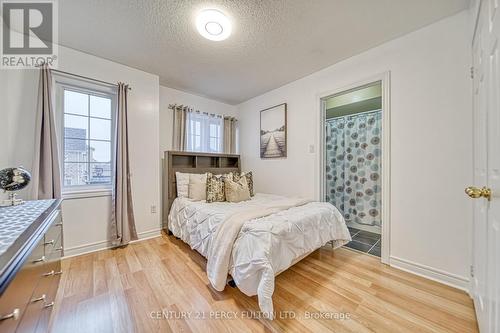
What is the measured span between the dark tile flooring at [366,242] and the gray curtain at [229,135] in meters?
2.70

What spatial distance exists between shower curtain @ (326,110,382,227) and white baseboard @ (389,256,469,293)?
107 centimetres

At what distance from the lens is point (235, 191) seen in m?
2.67

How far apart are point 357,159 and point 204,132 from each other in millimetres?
2878

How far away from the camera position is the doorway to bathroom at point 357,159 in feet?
10.2

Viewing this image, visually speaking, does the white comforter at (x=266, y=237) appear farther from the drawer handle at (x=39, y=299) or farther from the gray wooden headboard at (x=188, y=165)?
the drawer handle at (x=39, y=299)

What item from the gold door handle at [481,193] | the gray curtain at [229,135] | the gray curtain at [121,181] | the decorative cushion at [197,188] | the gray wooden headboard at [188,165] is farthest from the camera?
the gray curtain at [229,135]

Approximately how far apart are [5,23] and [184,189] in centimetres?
245

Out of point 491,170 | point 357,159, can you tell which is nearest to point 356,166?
point 357,159

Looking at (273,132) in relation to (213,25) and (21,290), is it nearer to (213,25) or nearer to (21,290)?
(213,25)

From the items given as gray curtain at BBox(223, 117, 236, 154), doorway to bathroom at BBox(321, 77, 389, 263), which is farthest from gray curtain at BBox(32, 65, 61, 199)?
doorway to bathroom at BBox(321, 77, 389, 263)

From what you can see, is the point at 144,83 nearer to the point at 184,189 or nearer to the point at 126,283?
the point at 184,189

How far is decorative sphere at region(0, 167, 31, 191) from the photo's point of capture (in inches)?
52.4

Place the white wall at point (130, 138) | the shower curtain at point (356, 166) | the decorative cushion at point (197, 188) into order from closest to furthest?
the white wall at point (130, 138) → the decorative cushion at point (197, 188) → the shower curtain at point (356, 166)

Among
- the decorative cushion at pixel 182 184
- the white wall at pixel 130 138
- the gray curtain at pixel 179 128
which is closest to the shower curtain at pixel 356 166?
the decorative cushion at pixel 182 184
